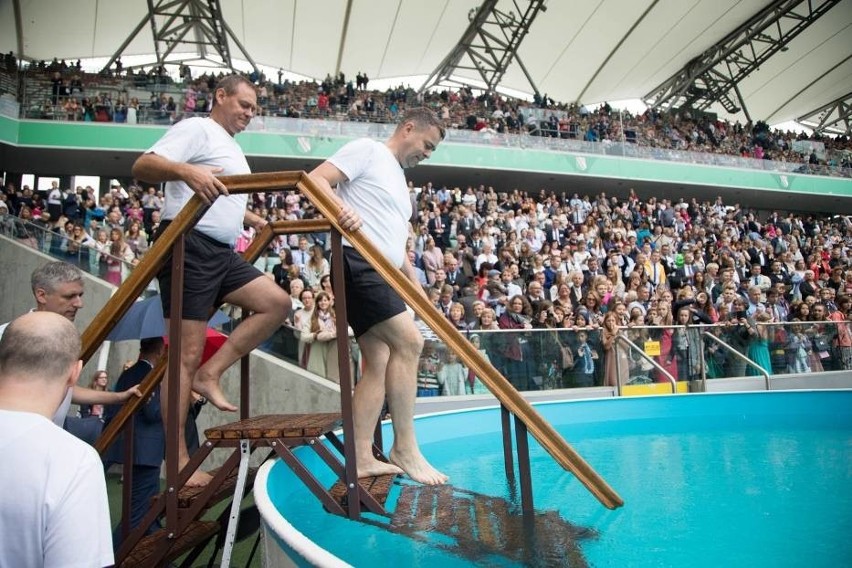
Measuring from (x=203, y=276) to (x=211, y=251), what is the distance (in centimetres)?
11

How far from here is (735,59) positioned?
26.1 metres

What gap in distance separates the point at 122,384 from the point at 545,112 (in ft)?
63.2

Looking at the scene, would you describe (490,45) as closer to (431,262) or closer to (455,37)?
(455,37)

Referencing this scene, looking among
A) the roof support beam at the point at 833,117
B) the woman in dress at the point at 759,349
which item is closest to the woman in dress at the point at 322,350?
the woman in dress at the point at 759,349

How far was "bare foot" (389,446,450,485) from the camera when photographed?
8.25 feet

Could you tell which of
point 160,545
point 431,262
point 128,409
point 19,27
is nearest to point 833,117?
point 431,262

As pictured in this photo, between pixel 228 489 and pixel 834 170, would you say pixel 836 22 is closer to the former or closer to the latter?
pixel 834 170

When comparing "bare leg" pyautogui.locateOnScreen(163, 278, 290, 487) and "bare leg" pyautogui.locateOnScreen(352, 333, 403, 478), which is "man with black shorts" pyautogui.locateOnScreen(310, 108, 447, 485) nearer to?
"bare leg" pyautogui.locateOnScreen(352, 333, 403, 478)

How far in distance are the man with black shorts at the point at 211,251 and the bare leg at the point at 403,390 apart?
0.49 meters

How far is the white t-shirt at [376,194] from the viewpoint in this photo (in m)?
2.61

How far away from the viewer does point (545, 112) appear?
20.9 metres

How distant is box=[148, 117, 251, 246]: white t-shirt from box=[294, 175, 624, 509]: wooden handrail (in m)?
0.55

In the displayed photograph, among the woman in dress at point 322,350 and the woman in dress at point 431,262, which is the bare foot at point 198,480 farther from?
the woman in dress at point 431,262

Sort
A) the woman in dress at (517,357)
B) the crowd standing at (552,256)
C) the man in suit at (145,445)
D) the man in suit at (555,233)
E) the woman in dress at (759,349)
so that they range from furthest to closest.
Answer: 1. the man in suit at (555,233)
2. the woman in dress at (759,349)
3. the crowd standing at (552,256)
4. the woman in dress at (517,357)
5. the man in suit at (145,445)
